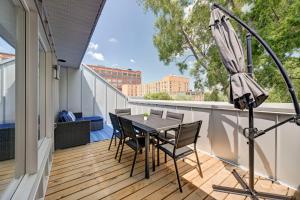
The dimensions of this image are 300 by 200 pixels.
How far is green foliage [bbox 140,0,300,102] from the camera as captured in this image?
15.1 ft

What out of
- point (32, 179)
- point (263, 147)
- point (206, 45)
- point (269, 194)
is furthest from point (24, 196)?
point (206, 45)

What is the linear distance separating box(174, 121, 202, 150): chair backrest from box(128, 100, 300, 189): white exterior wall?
88 cm

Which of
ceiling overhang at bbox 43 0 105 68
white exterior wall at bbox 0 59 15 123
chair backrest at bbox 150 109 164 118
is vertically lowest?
chair backrest at bbox 150 109 164 118

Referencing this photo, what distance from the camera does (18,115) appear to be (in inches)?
57.7

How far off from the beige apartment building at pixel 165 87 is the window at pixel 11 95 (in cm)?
560

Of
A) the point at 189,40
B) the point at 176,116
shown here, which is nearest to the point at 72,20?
the point at 176,116

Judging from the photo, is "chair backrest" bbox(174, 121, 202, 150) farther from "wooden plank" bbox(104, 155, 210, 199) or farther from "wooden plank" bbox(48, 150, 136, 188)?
"wooden plank" bbox(48, 150, 136, 188)

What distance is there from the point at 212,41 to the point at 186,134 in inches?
252

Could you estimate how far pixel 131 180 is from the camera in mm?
2254

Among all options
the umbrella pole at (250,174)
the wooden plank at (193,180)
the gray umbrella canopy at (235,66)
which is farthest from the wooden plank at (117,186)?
the gray umbrella canopy at (235,66)

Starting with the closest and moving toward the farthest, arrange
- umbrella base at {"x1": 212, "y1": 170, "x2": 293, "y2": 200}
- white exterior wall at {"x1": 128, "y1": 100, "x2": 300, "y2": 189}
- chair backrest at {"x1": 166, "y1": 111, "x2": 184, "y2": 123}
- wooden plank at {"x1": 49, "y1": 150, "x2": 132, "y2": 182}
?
umbrella base at {"x1": 212, "y1": 170, "x2": 293, "y2": 200}, white exterior wall at {"x1": 128, "y1": 100, "x2": 300, "y2": 189}, wooden plank at {"x1": 49, "y1": 150, "x2": 132, "y2": 182}, chair backrest at {"x1": 166, "y1": 111, "x2": 184, "y2": 123}

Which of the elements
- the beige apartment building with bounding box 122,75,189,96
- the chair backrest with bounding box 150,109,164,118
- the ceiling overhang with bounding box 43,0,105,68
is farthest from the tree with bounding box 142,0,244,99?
the ceiling overhang with bounding box 43,0,105,68

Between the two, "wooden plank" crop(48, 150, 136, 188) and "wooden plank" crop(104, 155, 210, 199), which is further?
"wooden plank" crop(48, 150, 136, 188)

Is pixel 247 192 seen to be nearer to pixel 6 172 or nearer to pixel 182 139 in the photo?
pixel 182 139
